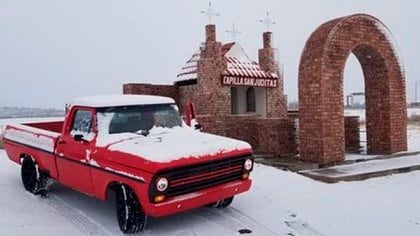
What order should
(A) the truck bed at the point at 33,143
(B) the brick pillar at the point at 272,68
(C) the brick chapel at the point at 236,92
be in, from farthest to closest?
(B) the brick pillar at the point at 272,68 → (C) the brick chapel at the point at 236,92 → (A) the truck bed at the point at 33,143

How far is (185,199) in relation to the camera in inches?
210

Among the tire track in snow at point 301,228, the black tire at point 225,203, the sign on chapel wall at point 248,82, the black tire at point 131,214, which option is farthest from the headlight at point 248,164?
the sign on chapel wall at point 248,82

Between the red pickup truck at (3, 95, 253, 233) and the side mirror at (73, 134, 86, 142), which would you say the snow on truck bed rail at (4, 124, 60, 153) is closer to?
the red pickup truck at (3, 95, 253, 233)

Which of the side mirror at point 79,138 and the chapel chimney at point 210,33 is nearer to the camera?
the side mirror at point 79,138

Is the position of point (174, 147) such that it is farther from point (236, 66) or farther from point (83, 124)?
point (236, 66)

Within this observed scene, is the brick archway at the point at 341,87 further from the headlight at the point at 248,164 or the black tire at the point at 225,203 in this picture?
the headlight at the point at 248,164

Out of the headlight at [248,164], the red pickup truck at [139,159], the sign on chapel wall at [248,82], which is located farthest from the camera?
the sign on chapel wall at [248,82]

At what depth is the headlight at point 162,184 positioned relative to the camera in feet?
16.7

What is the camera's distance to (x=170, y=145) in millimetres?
5676

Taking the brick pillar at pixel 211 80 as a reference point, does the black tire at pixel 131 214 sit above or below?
below

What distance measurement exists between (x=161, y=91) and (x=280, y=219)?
989cm

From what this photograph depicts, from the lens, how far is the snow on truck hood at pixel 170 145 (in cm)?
529

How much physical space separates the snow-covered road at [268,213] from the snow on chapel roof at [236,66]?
698 cm

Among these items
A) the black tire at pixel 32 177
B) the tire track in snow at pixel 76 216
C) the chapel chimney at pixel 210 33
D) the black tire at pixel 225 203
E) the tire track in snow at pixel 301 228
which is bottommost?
the tire track in snow at pixel 301 228
